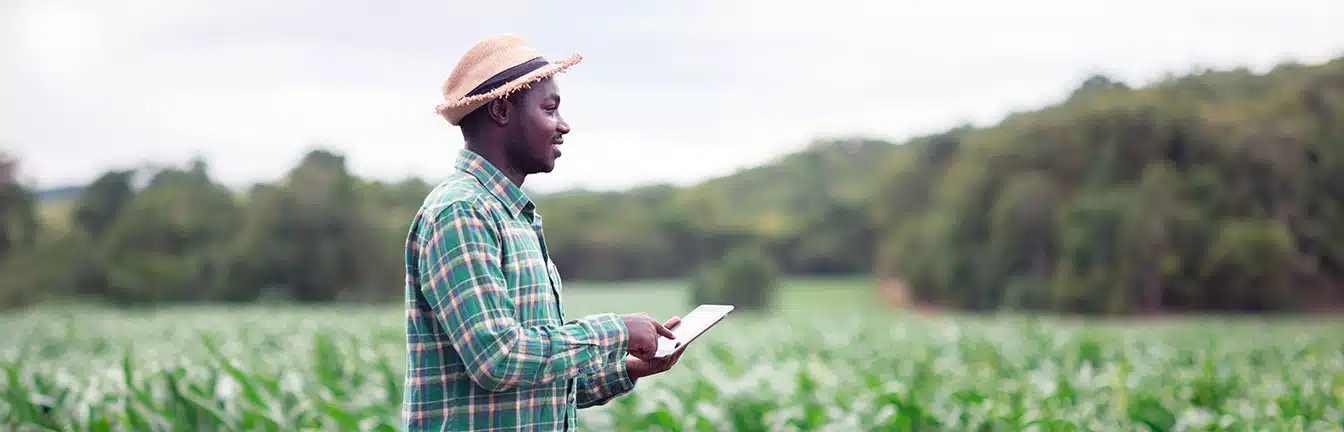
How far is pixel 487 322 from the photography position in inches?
74.2

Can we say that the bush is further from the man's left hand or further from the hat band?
the hat band

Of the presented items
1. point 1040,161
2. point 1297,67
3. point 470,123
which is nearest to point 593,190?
point 1040,161

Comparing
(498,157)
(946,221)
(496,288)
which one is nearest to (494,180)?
(498,157)

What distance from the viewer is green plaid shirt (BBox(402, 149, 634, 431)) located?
1896 millimetres

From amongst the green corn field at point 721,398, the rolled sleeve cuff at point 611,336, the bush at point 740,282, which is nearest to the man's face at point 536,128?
the rolled sleeve cuff at point 611,336

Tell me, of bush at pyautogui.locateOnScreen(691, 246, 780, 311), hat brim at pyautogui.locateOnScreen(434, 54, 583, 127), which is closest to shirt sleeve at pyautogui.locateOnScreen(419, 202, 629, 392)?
hat brim at pyautogui.locateOnScreen(434, 54, 583, 127)

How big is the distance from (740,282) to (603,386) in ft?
143

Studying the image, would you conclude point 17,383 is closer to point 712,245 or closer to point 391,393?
point 391,393

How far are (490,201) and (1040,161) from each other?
124 ft

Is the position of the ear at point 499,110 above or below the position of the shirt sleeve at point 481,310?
above

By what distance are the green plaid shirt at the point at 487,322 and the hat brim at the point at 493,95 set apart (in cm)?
9

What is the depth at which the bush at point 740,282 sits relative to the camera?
149ft

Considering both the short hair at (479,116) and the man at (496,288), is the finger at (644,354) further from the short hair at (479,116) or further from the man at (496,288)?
the short hair at (479,116)

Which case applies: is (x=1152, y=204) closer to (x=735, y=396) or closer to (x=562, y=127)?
(x=735, y=396)
